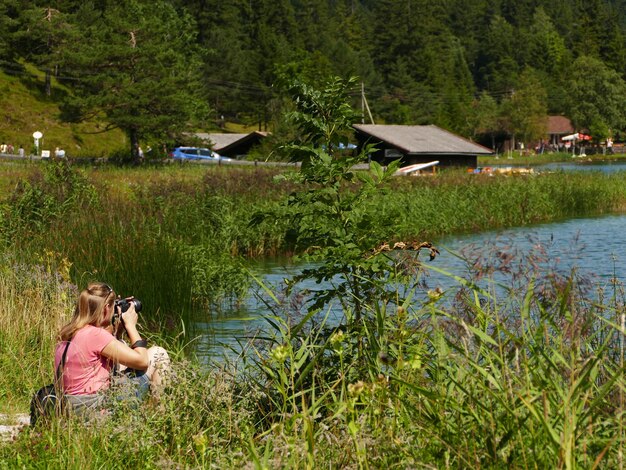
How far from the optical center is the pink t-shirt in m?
6.17

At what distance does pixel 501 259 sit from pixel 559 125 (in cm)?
11504

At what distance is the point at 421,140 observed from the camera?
179 ft

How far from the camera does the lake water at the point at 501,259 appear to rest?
6.50 metres

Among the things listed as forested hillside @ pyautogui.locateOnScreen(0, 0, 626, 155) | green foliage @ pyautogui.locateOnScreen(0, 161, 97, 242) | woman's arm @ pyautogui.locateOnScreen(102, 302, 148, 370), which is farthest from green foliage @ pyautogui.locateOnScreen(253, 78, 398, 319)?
green foliage @ pyautogui.locateOnScreen(0, 161, 97, 242)

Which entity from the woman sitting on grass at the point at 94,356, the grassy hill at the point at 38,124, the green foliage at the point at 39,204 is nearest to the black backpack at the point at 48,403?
the woman sitting on grass at the point at 94,356

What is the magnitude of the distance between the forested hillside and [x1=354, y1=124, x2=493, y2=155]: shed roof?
583cm

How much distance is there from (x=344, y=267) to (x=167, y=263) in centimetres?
645

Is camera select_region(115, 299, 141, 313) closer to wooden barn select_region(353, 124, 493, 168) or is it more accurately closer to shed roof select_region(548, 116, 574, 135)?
wooden barn select_region(353, 124, 493, 168)

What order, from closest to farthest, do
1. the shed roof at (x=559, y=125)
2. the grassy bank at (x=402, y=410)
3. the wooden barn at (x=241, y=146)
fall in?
the grassy bank at (x=402, y=410) → the wooden barn at (x=241, y=146) → the shed roof at (x=559, y=125)

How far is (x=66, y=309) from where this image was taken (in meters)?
9.30

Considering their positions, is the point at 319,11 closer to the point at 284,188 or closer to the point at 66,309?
the point at 284,188

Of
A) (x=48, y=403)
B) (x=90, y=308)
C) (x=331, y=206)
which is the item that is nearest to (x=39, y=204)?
(x=331, y=206)

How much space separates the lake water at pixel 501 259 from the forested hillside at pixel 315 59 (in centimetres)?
200

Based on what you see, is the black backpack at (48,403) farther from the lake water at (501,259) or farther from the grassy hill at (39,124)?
the grassy hill at (39,124)
